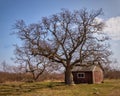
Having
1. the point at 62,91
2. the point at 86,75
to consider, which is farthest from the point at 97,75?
the point at 62,91

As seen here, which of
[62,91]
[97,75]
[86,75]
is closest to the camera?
[62,91]

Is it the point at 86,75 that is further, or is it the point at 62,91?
the point at 86,75

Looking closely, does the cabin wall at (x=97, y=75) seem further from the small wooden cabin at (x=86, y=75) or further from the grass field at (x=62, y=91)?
the grass field at (x=62, y=91)

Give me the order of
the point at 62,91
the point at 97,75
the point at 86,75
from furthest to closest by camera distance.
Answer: the point at 97,75
the point at 86,75
the point at 62,91

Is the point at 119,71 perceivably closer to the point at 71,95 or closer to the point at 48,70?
the point at 48,70

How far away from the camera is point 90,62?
48.8 m

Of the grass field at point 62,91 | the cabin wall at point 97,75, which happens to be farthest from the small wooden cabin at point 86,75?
the grass field at point 62,91

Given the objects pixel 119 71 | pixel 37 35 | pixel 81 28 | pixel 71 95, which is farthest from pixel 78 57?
pixel 119 71

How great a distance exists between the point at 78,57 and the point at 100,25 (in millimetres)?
7345

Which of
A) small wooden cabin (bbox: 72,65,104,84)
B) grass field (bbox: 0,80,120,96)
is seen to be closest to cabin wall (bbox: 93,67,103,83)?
small wooden cabin (bbox: 72,65,104,84)

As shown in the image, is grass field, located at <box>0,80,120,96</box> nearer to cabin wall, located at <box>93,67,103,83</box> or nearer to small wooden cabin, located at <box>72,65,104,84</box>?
small wooden cabin, located at <box>72,65,104,84</box>

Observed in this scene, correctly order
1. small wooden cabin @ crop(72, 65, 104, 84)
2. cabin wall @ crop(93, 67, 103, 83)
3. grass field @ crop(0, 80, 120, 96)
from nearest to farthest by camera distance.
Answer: grass field @ crop(0, 80, 120, 96) < small wooden cabin @ crop(72, 65, 104, 84) < cabin wall @ crop(93, 67, 103, 83)

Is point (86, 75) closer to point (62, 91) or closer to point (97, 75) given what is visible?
point (97, 75)

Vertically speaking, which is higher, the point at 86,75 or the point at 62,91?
the point at 86,75
